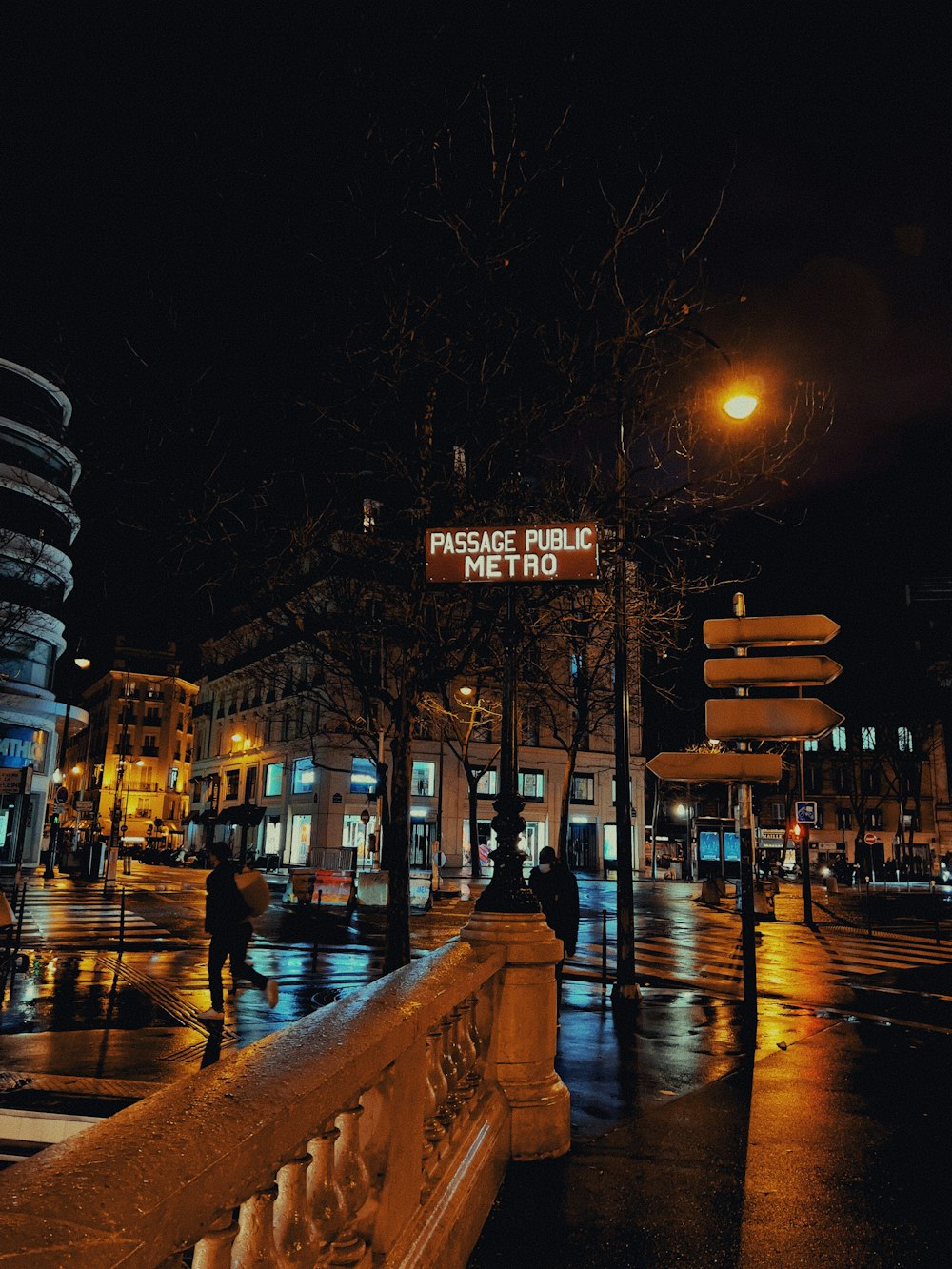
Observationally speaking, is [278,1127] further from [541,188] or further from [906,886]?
[906,886]

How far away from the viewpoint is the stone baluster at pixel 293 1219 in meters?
2.33

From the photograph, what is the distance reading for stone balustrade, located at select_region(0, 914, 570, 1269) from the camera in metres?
1.59

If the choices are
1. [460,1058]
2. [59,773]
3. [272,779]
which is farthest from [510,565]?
[272,779]

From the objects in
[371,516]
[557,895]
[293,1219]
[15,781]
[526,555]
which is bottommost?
[293,1219]

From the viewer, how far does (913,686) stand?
76062 millimetres

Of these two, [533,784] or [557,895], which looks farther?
[533,784]

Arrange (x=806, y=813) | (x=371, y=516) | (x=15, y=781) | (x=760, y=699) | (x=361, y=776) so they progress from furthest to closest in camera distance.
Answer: (x=361, y=776) < (x=806, y=813) < (x=15, y=781) < (x=371, y=516) < (x=760, y=699)

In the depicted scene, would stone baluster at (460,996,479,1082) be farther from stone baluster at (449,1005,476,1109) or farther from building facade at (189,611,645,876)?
building facade at (189,611,645,876)

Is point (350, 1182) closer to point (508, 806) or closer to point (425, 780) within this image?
point (508, 806)

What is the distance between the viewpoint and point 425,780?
55.6m

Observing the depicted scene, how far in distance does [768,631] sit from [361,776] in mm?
44843

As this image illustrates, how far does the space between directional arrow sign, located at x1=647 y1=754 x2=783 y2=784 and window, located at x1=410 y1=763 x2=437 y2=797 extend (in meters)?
45.2

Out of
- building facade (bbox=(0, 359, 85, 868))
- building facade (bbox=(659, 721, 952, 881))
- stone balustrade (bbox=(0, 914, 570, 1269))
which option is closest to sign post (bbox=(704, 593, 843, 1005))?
stone balustrade (bbox=(0, 914, 570, 1269))

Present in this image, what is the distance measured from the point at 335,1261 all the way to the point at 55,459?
167ft
